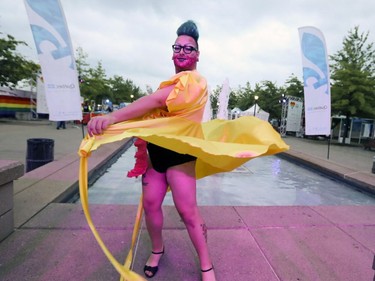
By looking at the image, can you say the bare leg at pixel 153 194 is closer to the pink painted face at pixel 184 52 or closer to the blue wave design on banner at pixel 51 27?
the pink painted face at pixel 184 52

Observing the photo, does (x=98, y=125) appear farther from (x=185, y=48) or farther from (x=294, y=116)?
(x=294, y=116)

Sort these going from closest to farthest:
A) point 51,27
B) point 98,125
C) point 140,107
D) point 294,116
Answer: point 98,125 < point 140,107 < point 51,27 < point 294,116

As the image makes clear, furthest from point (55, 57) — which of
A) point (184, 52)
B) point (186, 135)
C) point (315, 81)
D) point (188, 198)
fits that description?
point (315, 81)

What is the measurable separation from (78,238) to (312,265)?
6.72 feet

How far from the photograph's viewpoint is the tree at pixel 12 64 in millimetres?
18453

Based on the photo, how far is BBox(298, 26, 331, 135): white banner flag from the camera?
873 cm

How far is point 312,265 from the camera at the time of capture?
2363mm

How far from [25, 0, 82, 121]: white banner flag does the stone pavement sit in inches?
128

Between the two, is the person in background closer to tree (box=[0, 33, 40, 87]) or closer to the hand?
the hand

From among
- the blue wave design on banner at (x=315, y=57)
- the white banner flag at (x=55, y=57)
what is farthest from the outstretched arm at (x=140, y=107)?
the blue wave design on banner at (x=315, y=57)

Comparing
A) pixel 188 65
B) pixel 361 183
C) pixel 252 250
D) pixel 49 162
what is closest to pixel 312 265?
pixel 252 250

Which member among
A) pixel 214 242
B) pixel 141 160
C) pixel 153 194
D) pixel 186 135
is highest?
pixel 186 135

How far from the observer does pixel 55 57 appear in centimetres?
666

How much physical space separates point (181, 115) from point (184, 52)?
456mm
